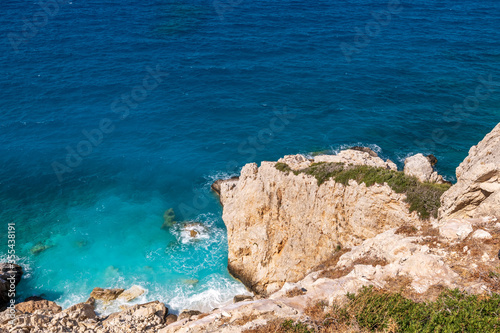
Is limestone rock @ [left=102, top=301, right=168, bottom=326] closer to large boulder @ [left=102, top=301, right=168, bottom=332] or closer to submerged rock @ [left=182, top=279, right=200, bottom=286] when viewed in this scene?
large boulder @ [left=102, top=301, right=168, bottom=332]

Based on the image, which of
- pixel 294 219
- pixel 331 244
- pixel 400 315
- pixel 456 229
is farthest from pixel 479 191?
pixel 294 219

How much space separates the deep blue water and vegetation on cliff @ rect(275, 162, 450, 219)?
15280 mm

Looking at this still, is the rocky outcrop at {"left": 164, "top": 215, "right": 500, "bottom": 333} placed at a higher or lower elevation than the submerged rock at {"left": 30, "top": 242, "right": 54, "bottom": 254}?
higher

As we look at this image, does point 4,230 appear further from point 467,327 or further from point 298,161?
point 467,327

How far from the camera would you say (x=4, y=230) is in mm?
43438

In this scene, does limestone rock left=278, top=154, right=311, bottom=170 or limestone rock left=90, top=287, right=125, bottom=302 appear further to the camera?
limestone rock left=90, top=287, right=125, bottom=302

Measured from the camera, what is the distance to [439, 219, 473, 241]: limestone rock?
60.2 ft

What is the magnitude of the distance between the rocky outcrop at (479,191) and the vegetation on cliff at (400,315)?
282 inches

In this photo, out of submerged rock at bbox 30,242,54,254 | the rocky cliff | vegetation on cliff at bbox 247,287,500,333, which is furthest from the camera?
submerged rock at bbox 30,242,54,254

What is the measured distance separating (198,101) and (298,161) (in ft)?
115

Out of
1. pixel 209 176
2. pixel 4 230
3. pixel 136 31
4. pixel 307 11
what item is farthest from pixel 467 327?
pixel 307 11

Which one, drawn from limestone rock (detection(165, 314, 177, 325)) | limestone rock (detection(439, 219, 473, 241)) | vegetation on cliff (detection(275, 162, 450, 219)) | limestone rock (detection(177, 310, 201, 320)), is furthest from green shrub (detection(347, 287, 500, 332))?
limestone rock (detection(165, 314, 177, 325))

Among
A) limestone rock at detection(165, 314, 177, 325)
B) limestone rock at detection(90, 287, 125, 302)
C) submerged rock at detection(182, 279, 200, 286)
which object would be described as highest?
limestone rock at detection(165, 314, 177, 325)

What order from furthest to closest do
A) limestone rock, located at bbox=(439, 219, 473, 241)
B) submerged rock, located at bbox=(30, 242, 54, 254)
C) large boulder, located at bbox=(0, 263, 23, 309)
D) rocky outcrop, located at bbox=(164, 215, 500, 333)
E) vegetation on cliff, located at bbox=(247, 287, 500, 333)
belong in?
→ 1. submerged rock, located at bbox=(30, 242, 54, 254)
2. large boulder, located at bbox=(0, 263, 23, 309)
3. limestone rock, located at bbox=(439, 219, 473, 241)
4. rocky outcrop, located at bbox=(164, 215, 500, 333)
5. vegetation on cliff, located at bbox=(247, 287, 500, 333)
